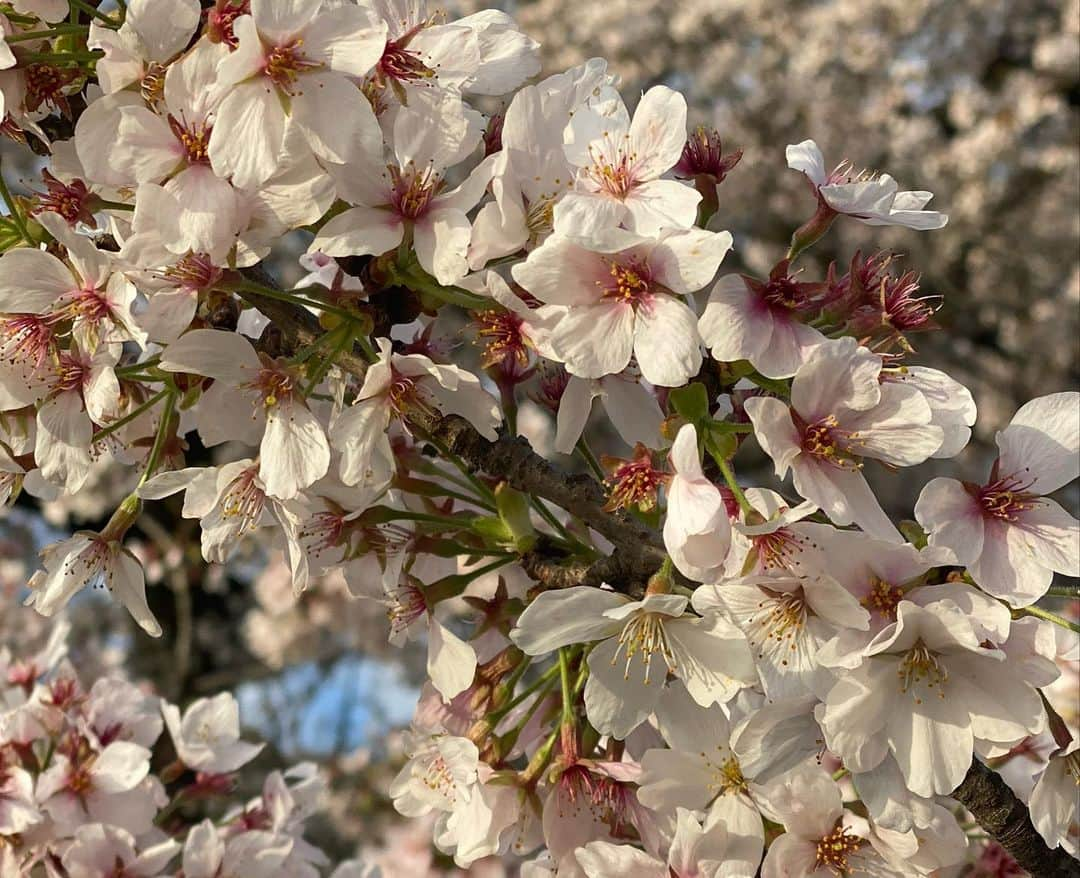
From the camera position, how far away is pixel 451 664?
1406mm

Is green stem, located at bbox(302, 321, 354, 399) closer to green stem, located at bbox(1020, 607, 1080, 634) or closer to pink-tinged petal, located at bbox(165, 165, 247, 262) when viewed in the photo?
pink-tinged petal, located at bbox(165, 165, 247, 262)

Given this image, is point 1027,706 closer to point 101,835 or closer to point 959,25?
point 101,835

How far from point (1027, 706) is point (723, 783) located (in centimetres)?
36

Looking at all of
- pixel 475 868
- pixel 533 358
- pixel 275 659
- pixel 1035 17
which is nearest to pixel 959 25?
pixel 1035 17

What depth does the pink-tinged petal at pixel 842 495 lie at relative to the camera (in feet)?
3.60

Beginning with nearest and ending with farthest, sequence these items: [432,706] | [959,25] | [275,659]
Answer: [432,706] < [275,659] < [959,25]

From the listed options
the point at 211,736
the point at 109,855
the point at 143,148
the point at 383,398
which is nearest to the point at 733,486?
the point at 383,398

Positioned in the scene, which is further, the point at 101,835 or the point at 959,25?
the point at 959,25

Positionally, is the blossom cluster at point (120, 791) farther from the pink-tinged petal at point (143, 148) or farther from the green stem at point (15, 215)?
the pink-tinged petal at point (143, 148)

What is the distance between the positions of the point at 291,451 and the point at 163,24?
47 centimetres

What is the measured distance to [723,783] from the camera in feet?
4.37

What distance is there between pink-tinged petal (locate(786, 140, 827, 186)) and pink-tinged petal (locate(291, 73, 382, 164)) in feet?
1.58

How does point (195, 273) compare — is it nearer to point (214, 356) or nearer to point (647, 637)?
point (214, 356)

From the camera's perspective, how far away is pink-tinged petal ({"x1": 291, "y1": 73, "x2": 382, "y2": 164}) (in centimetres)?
113
